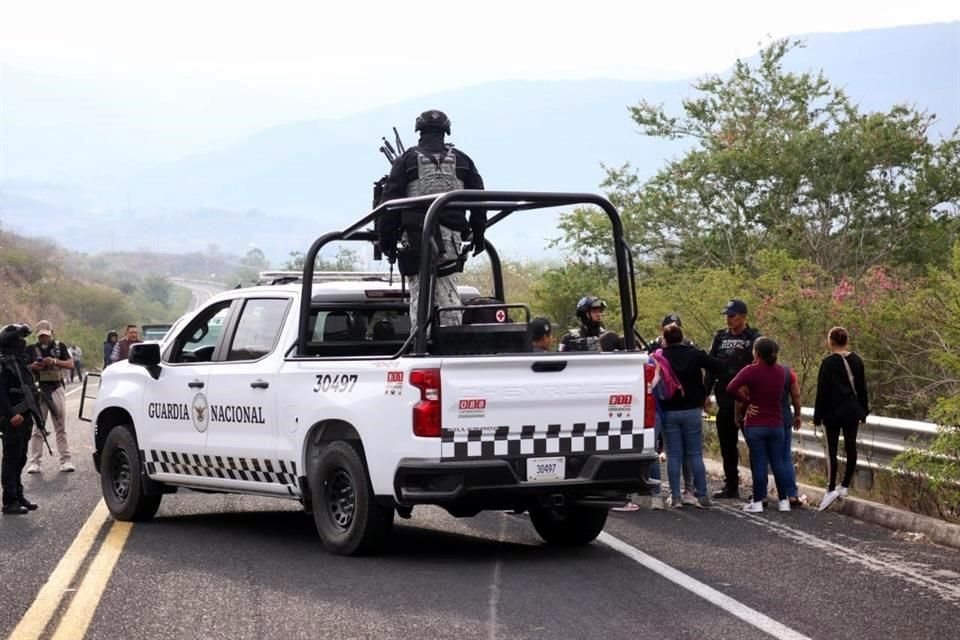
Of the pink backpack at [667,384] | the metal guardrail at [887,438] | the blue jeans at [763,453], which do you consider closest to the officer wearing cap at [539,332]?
the pink backpack at [667,384]

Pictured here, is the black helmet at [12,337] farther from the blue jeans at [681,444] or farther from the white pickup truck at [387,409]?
the blue jeans at [681,444]

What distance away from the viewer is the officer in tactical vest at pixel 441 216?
1087 centimetres

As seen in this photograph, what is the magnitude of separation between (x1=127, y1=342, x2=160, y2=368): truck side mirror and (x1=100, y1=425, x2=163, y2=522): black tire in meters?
0.83

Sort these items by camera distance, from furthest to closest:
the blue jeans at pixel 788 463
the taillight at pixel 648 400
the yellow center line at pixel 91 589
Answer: the blue jeans at pixel 788 463 → the taillight at pixel 648 400 → the yellow center line at pixel 91 589

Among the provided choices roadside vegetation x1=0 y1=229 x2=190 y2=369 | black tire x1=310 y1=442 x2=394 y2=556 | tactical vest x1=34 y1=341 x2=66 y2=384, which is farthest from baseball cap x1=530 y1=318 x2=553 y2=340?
roadside vegetation x1=0 y1=229 x2=190 y2=369

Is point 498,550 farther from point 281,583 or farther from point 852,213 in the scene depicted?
point 852,213

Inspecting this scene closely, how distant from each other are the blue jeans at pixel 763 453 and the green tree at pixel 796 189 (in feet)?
71.5

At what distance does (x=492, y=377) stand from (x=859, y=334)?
10716mm

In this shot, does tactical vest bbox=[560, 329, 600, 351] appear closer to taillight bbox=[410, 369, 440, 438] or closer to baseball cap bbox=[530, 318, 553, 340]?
baseball cap bbox=[530, 318, 553, 340]

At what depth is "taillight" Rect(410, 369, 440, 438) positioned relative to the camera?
955cm

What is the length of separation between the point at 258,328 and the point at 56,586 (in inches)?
117

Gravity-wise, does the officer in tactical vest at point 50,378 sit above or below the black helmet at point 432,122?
below

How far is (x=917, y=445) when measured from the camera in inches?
508

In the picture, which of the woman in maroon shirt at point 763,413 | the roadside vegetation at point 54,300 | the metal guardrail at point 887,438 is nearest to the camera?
the metal guardrail at point 887,438
